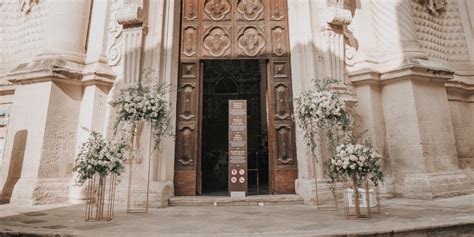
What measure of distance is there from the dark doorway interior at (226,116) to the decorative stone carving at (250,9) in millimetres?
3411

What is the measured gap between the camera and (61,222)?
4.06 meters

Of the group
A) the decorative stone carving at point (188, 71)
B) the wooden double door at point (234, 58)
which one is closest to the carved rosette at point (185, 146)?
the wooden double door at point (234, 58)

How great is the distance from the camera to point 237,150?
6195mm

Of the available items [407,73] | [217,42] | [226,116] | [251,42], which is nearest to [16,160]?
[217,42]

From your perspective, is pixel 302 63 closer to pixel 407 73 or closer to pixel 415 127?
pixel 407 73

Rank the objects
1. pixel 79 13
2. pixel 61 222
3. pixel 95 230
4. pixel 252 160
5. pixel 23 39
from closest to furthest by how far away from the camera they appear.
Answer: pixel 95 230, pixel 61 222, pixel 79 13, pixel 23 39, pixel 252 160

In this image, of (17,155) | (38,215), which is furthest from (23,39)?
(38,215)

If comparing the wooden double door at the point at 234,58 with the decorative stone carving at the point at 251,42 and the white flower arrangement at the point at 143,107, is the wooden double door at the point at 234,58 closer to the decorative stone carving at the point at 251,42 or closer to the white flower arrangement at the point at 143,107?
the decorative stone carving at the point at 251,42

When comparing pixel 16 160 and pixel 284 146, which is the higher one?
pixel 284 146

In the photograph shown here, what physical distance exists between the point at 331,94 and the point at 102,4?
18.6ft

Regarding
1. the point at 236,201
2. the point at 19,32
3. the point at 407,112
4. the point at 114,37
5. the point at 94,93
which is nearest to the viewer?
the point at 236,201

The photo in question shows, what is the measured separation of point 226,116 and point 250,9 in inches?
227

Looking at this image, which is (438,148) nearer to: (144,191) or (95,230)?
(144,191)

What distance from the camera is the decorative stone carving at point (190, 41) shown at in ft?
22.8
